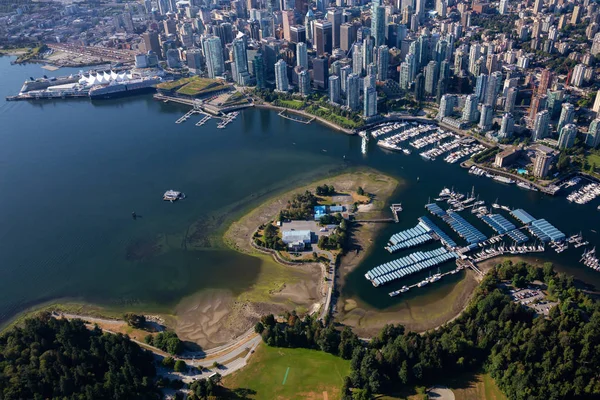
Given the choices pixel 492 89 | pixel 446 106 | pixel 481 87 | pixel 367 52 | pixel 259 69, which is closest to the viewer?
pixel 492 89

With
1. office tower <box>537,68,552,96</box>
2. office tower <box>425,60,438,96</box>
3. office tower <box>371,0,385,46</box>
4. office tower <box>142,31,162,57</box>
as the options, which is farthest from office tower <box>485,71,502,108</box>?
office tower <box>142,31,162,57</box>

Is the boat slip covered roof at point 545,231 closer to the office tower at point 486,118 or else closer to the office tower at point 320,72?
the office tower at point 486,118

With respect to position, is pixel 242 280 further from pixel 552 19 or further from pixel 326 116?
pixel 552 19

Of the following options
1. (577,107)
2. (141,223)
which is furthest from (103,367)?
(577,107)

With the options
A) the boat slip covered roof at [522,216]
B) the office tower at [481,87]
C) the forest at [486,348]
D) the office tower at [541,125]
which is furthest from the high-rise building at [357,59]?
the forest at [486,348]

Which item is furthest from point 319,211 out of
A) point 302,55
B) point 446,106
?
point 302,55

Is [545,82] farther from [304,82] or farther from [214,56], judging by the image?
[214,56]
